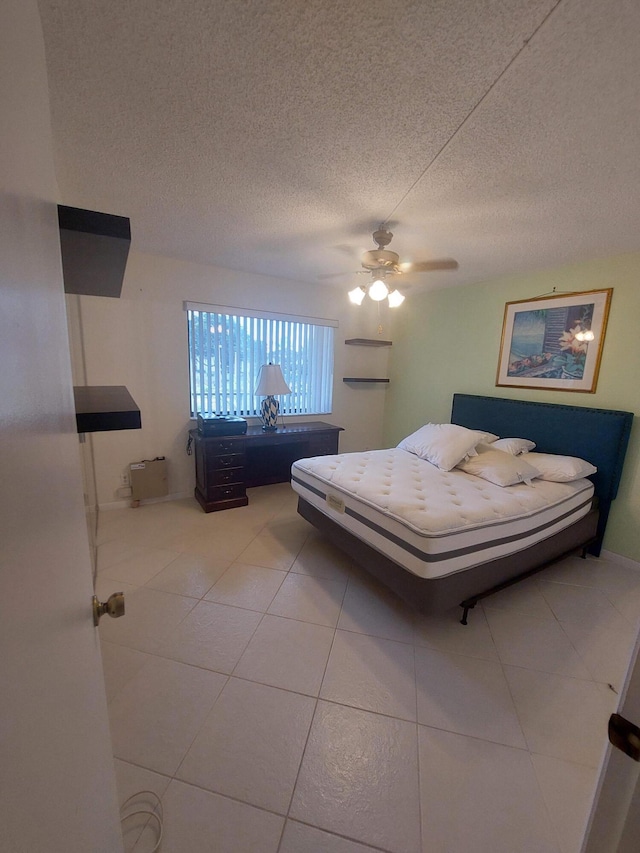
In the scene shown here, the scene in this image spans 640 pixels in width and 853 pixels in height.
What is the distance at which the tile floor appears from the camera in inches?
40.4

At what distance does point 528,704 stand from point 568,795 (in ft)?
1.03

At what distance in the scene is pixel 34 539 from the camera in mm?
376

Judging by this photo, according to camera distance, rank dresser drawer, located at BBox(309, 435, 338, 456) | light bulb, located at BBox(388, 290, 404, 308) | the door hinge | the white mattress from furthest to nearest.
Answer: dresser drawer, located at BBox(309, 435, 338, 456) < light bulb, located at BBox(388, 290, 404, 308) < the white mattress < the door hinge

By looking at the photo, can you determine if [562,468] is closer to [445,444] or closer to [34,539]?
[445,444]

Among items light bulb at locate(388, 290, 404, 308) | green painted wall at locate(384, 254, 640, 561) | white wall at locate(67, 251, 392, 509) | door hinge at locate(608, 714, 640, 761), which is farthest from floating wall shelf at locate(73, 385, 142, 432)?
green painted wall at locate(384, 254, 640, 561)

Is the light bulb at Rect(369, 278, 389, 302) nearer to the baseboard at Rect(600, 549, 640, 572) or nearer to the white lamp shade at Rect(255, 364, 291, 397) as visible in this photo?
the white lamp shade at Rect(255, 364, 291, 397)

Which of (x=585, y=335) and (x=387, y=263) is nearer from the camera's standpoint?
(x=387, y=263)

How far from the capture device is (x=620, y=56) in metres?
0.98

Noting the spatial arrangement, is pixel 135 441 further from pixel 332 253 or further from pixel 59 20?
pixel 59 20

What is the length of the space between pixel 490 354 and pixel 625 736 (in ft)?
10.8

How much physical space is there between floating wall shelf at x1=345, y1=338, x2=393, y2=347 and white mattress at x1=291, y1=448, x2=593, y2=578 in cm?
186

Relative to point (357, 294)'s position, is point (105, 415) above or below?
below

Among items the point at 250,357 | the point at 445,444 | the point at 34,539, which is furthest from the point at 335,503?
the point at 250,357

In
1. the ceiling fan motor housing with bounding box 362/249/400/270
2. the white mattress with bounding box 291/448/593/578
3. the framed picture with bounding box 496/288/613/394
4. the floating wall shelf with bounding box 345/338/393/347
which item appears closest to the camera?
the white mattress with bounding box 291/448/593/578
